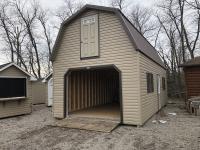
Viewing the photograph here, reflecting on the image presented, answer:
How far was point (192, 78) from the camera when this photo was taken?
40.0 ft

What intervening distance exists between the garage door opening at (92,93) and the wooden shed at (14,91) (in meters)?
3.00

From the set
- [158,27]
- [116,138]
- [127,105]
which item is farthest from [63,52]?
[158,27]

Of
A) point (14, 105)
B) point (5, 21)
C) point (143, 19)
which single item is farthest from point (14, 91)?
point (143, 19)

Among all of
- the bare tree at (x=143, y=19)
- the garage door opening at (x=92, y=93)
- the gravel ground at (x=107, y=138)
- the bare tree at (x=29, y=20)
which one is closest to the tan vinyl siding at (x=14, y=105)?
the gravel ground at (x=107, y=138)

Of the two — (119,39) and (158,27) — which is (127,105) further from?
(158,27)

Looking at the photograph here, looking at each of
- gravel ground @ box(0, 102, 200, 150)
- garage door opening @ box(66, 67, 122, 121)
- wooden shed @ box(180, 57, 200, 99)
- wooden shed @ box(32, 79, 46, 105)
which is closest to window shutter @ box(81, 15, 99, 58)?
garage door opening @ box(66, 67, 122, 121)

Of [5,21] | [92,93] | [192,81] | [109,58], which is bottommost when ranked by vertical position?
[92,93]

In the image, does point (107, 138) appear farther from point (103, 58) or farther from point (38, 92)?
point (38, 92)

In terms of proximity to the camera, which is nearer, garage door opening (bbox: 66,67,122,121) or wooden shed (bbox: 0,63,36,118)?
garage door opening (bbox: 66,67,122,121)

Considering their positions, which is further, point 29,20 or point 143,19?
point 143,19

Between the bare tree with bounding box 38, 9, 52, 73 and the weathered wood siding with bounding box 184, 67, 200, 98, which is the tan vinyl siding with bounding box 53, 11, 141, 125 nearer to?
the weathered wood siding with bounding box 184, 67, 200, 98

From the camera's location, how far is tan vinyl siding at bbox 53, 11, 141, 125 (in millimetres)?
7656

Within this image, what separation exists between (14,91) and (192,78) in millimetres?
10225

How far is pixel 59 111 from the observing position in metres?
9.46
